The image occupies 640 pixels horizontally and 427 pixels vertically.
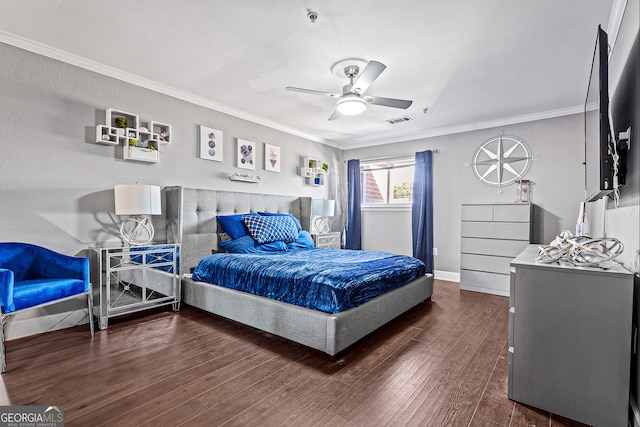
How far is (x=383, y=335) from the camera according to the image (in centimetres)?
269

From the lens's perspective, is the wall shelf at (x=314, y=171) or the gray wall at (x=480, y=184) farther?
the wall shelf at (x=314, y=171)

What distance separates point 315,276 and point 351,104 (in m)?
1.58

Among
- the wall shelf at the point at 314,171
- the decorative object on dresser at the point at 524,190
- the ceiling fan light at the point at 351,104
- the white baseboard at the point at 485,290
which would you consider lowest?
the white baseboard at the point at 485,290

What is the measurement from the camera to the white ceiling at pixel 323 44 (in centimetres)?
214

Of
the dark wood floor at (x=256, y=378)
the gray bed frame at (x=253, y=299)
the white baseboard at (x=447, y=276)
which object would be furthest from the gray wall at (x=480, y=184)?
the dark wood floor at (x=256, y=378)

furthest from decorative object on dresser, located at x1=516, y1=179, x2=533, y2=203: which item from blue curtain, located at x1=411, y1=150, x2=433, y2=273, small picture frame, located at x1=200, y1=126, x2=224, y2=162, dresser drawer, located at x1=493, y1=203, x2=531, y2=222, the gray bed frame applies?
small picture frame, located at x1=200, y1=126, x2=224, y2=162

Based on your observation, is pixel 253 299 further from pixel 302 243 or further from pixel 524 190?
pixel 524 190

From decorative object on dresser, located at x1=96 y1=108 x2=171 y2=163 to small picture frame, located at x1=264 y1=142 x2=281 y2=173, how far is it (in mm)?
1466

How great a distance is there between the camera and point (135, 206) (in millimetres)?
2916

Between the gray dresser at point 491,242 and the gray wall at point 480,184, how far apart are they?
0.48 m

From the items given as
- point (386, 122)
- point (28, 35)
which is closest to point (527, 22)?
point (386, 122)

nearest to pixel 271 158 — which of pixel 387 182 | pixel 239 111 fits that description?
pixel 239 111

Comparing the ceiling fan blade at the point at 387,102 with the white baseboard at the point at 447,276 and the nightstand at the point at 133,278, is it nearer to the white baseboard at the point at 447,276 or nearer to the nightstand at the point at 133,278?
the nightstand at the point at 133,278

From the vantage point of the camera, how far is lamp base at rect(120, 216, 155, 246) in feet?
10.4
